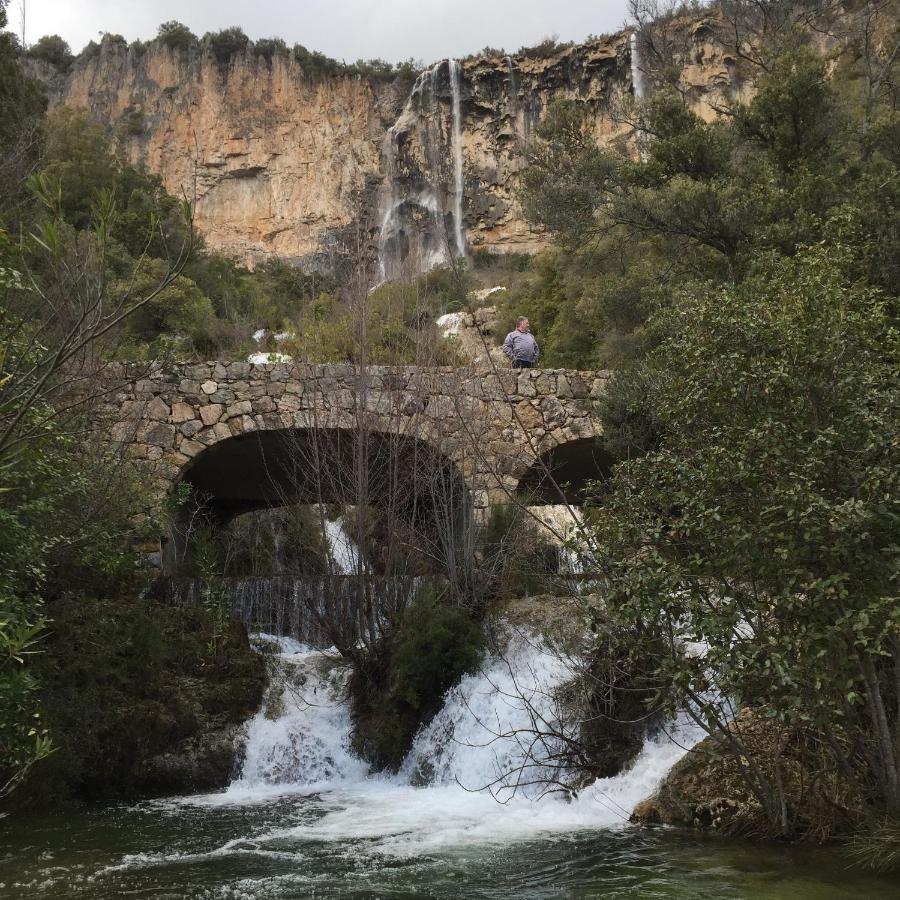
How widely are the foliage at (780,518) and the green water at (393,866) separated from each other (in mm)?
665

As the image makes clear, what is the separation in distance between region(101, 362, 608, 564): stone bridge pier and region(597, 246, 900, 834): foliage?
684 centimetres

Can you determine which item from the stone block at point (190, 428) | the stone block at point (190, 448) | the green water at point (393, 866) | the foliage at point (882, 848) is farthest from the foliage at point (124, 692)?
the foliage at point (882, 848)

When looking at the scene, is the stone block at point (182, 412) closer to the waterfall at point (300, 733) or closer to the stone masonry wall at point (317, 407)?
the stone masonry wall at point (317, 407)

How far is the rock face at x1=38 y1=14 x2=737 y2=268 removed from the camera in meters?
42.2

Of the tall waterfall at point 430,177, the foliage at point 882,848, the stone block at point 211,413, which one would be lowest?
the foliage at point 882,848

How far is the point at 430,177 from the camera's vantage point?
43.4 metres

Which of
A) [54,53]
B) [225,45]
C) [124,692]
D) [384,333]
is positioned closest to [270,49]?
[225,45]

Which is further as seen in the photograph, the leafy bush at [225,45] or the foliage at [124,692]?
the leafy bush at [225,45]

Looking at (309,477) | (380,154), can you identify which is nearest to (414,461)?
(309,477)

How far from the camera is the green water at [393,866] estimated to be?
6359 millimetres

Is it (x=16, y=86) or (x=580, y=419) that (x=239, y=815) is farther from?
(x=16, y=86)

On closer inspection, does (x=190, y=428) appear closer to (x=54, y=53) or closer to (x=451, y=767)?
(x=451, y=767)

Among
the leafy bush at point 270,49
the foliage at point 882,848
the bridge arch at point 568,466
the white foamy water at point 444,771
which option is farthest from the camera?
the leafy bush at point 270,49

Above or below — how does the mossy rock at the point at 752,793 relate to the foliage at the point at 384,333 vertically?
below
